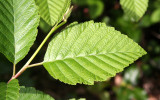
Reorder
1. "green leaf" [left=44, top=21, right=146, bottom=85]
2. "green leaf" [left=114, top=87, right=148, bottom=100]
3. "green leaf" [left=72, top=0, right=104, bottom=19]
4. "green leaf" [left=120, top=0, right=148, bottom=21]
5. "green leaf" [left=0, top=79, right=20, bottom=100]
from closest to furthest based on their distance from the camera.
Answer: "green leaf" [left=0, top=79, right=20, bottom=100] → "green leaf" [left=44, top=21, right=146, bottom=85] → "green leaf" [left=120, top=0, right=148, bottom=21] → "green leaf" [left=72, top=0, right=104, bottom=19] → "green leaf" [left=114, top=87, right=148, bottom=100]

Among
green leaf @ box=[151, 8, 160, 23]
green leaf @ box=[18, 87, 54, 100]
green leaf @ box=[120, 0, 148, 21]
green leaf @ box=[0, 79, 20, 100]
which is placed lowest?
green leaf @ box=[151, 8, 160, 23]

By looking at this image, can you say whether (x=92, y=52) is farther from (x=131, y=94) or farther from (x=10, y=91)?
(x=131, y=94)

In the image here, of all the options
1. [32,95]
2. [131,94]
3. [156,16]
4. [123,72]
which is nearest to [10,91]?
[32,95]

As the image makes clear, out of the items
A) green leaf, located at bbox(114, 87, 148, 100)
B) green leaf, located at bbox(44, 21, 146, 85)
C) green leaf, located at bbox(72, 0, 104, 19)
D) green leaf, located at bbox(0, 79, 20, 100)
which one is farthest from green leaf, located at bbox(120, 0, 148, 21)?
green leaf, located at bbox(114, 87, 148, 100)

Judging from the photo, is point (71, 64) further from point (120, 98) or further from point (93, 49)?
point (120, 98)

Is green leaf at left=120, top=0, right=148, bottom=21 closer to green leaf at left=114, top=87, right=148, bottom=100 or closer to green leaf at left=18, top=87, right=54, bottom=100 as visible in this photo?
green leaf at left=18, top=87, right=54, bottom=100

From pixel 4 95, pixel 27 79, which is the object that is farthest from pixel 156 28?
pixel 4 95
